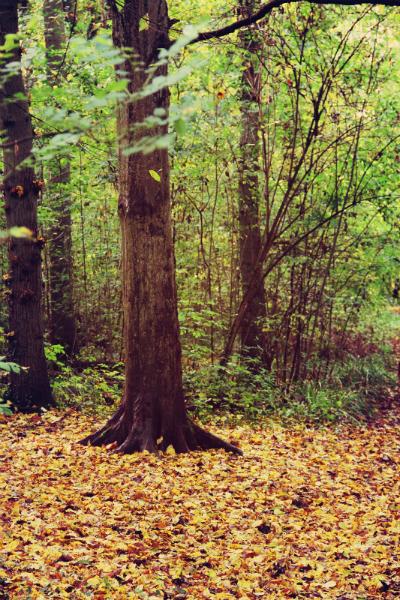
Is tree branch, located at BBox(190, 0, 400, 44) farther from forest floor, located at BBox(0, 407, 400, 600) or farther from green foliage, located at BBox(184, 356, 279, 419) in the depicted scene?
green foliage, located at BBox(184, 356, 279, 419)

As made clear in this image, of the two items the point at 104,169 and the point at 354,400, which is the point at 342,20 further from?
the point at 354,400

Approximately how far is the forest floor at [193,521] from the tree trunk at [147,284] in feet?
0.97

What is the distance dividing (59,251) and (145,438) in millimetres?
5264

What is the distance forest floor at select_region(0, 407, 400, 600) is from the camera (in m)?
4.34

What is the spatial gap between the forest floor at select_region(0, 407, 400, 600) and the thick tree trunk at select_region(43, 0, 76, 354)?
12.0 ft

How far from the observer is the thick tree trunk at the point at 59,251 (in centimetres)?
1095

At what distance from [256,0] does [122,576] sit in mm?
8034

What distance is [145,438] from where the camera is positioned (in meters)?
6.86

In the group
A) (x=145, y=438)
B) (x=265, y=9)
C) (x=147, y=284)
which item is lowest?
(x=145, y=438)

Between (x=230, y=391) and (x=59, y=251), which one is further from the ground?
(x=59, y=251)

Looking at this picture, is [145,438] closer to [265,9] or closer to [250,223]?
[265,9]

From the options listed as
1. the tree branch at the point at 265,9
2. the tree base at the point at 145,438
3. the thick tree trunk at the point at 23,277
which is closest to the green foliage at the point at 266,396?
the tree base at the point at 145,438

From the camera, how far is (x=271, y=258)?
1117cm

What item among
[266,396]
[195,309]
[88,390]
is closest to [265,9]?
[266,396]
